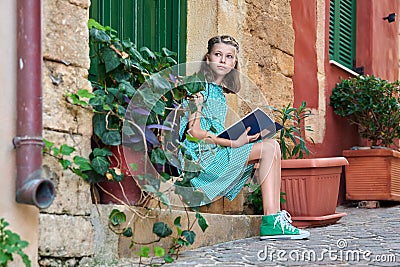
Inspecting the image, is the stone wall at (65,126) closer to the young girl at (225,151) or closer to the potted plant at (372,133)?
the young girl at (225,151)

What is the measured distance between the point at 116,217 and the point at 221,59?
154cm

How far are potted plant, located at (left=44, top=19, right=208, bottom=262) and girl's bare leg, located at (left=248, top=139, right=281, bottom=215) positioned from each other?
0.84 metres

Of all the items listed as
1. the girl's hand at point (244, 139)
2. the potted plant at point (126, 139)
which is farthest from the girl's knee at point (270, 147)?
the potted plant at point (126, 139)

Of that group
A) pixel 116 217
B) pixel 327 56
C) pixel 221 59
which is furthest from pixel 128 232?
pixel 327 56

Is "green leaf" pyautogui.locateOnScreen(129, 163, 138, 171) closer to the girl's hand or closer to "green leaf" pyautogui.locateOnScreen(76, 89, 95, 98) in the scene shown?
"green leaf" pyautogui.locateOnScreen(76, 89, 95, 98)

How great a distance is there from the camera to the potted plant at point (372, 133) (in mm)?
6770

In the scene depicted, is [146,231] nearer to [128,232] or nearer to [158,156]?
[128,232]

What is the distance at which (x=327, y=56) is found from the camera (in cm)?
693

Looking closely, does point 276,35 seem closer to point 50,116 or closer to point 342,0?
point 342,0

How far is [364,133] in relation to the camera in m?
7.19

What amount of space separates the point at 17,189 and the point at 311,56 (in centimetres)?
413

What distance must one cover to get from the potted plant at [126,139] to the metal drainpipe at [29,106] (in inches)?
11.0

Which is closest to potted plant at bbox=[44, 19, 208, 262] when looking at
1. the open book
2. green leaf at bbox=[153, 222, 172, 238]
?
green leaf at bbox=[153, 222, 172, 238]

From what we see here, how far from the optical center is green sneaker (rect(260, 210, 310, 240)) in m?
4.34
